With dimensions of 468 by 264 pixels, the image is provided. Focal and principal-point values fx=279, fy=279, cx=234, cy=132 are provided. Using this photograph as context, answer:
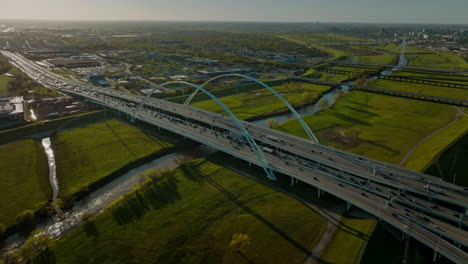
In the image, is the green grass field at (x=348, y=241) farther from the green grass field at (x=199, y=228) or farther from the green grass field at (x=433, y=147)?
the green grass field at (x=433, y=147)

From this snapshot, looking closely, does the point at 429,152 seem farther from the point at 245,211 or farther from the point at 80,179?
the point at 80,179

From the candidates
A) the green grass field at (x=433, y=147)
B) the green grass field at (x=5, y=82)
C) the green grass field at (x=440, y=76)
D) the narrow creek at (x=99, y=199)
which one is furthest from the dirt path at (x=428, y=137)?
the green grass field at (x=5, y=82)

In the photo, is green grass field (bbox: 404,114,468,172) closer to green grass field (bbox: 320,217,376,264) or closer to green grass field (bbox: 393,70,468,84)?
green grass field (bbox: 320,217,376,264)

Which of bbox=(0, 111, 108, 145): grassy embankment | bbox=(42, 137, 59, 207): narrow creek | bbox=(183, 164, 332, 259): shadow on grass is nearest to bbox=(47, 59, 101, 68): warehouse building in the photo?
bbox=(0, 111, 108, 145): grassy embankment

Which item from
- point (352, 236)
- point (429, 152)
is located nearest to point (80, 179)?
point (352, 236)

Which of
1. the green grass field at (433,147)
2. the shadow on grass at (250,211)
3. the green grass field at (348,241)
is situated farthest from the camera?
the green grass field at (433,147)
